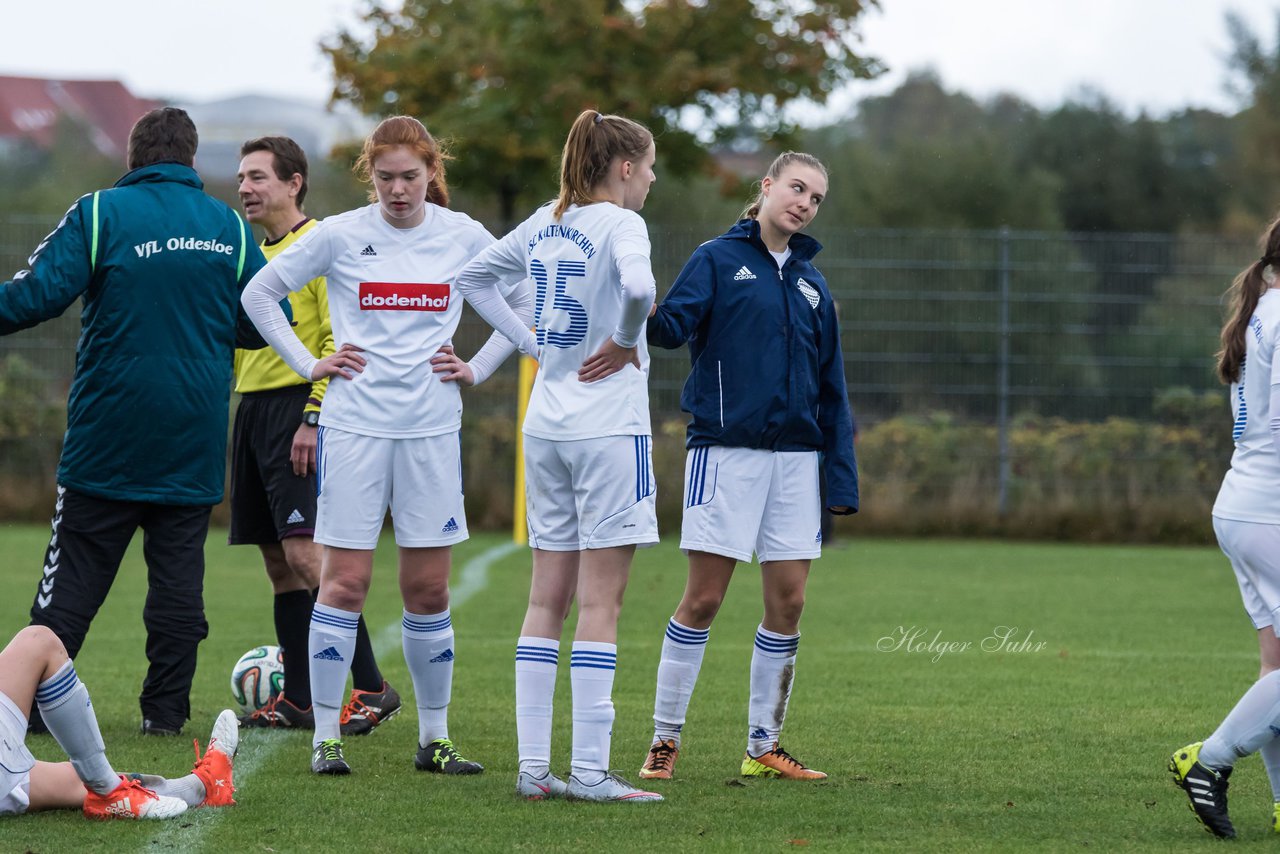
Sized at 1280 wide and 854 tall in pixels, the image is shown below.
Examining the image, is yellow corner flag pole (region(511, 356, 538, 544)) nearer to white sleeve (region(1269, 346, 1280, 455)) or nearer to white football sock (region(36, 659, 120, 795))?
white football sock (region(36, 659, 120, 795))

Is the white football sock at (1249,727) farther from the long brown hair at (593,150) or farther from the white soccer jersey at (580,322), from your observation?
the long brown hair at (593,150)

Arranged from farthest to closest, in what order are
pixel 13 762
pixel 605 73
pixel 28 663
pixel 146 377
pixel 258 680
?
1. pixel 605 73
2. pixel 258 680
3. pixel 146 377
4. pixel 13 762
5. pixel 28 663

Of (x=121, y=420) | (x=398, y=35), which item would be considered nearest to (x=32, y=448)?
(x=398, y=35)

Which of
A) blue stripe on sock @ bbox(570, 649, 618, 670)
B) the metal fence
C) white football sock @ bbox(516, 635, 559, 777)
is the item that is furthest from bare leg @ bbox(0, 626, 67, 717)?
the metal fence

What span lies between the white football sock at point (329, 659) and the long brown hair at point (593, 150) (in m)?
1.53

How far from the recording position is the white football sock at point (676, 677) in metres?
5.48

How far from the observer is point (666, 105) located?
66.3ft

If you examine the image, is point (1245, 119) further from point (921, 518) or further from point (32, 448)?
point (32, 448)

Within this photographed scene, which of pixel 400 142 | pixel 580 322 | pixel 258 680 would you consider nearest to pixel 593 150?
pixel 580 322

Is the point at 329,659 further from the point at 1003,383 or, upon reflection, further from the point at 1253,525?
the point at 1003,383

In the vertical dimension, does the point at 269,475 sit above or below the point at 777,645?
above

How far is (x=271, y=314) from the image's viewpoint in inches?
214

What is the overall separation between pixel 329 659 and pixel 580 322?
1404 millimetres

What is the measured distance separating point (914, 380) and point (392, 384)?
1186cm
